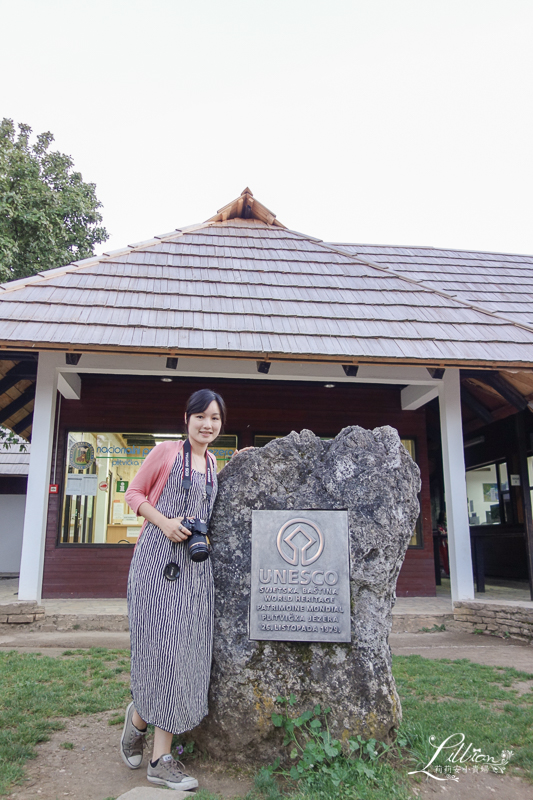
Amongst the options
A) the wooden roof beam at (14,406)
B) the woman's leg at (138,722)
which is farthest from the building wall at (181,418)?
the woman's leg at (138,722)

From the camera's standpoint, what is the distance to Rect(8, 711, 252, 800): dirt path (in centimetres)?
259

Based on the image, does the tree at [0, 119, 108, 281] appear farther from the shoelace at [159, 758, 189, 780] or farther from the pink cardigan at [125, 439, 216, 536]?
the shoelace at [159, 758, 189, 780]

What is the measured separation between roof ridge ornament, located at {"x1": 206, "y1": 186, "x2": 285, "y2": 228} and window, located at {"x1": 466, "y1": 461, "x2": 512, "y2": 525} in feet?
21.6

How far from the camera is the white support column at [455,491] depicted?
7246 mm

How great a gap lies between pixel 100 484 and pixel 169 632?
20.7 feet

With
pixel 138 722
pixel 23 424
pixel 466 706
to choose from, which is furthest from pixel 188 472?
pixel 23 424

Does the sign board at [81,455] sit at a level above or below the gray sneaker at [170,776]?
above

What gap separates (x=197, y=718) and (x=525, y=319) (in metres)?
7.88

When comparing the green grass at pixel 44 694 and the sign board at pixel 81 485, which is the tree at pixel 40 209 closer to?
the sign board at pixel 81 485

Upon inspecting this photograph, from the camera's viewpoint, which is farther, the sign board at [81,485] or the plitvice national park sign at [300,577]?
the sign board at [81,485]

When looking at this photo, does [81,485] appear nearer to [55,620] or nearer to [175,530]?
[55,620]

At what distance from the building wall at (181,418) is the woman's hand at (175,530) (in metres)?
5.96

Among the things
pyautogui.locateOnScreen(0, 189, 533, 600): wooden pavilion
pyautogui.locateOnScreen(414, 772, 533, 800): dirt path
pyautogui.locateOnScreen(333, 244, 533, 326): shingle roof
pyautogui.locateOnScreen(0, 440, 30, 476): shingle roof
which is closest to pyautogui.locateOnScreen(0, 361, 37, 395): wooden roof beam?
pyautogui.locateOnScreen(0, 189, 533, 600): wooden pavilion

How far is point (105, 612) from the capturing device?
690 cm
